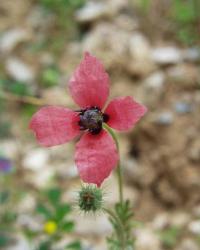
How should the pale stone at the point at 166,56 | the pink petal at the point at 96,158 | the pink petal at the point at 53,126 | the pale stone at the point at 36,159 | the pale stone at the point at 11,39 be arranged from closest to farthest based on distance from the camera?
the pink petal at the point at 96,158
the pink petal at the point at 53,126
the pale stone at the point at 36,159
the pale stone at the point at 166,56
the pale stone at the point at 11,39

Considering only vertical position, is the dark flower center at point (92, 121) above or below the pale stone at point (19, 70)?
below

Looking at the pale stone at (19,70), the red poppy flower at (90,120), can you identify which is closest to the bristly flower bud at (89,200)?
the red poppy flower at (90,120)

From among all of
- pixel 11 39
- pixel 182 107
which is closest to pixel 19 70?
pixel 11 39

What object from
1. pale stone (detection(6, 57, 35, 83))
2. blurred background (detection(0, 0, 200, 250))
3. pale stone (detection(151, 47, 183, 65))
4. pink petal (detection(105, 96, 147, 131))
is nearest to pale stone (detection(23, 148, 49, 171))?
blurred background (detection(0, 0, 200, 250))

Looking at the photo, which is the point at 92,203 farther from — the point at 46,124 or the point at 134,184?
the point at 134,184

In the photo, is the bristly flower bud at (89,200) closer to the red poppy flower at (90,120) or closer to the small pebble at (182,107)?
the red poppy flower at (90,120)

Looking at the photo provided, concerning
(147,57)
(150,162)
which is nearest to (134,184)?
(150,162)

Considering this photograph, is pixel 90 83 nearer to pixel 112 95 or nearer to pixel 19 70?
pixel 112 95
